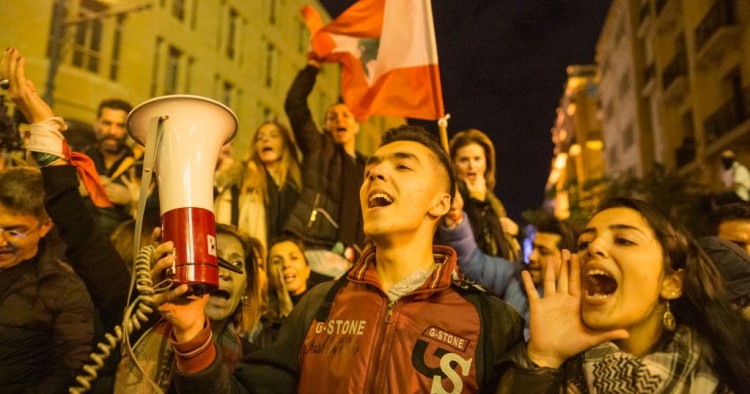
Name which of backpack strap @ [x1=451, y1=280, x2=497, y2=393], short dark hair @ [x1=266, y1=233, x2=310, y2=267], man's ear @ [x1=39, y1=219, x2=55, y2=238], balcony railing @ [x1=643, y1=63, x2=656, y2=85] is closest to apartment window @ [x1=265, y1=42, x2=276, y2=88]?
balcony railing @ [x1=643, y1=63, x2=656, y2=85]

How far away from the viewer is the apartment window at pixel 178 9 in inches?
766

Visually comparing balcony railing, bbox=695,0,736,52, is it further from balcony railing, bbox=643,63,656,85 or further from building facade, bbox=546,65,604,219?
building facade, bbox=546,65,604,219

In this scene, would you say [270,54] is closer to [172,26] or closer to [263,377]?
[172,26]

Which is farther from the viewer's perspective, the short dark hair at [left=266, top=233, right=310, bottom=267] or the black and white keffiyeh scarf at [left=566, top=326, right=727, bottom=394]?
the short dark hair at [left=266, top=233, right=310, bottom=267]

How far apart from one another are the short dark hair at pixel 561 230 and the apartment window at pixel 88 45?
1516 centimetres

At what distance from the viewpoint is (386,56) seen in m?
5.19

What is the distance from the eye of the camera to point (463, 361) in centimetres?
233

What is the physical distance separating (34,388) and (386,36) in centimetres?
368

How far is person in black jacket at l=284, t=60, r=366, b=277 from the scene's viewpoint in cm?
557

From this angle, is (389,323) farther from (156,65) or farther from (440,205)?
(156,65)

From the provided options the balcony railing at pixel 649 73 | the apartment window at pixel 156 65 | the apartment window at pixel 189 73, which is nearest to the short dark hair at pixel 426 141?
the apartment window at pixel 156 65

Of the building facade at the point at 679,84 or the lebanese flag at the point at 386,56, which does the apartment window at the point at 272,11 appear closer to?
the building facade at the point at 679,84

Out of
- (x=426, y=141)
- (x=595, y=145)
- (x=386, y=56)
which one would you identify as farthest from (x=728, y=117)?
(x=595, y=145)

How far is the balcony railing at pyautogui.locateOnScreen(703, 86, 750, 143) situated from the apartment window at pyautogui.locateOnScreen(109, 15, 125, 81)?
1979cm
